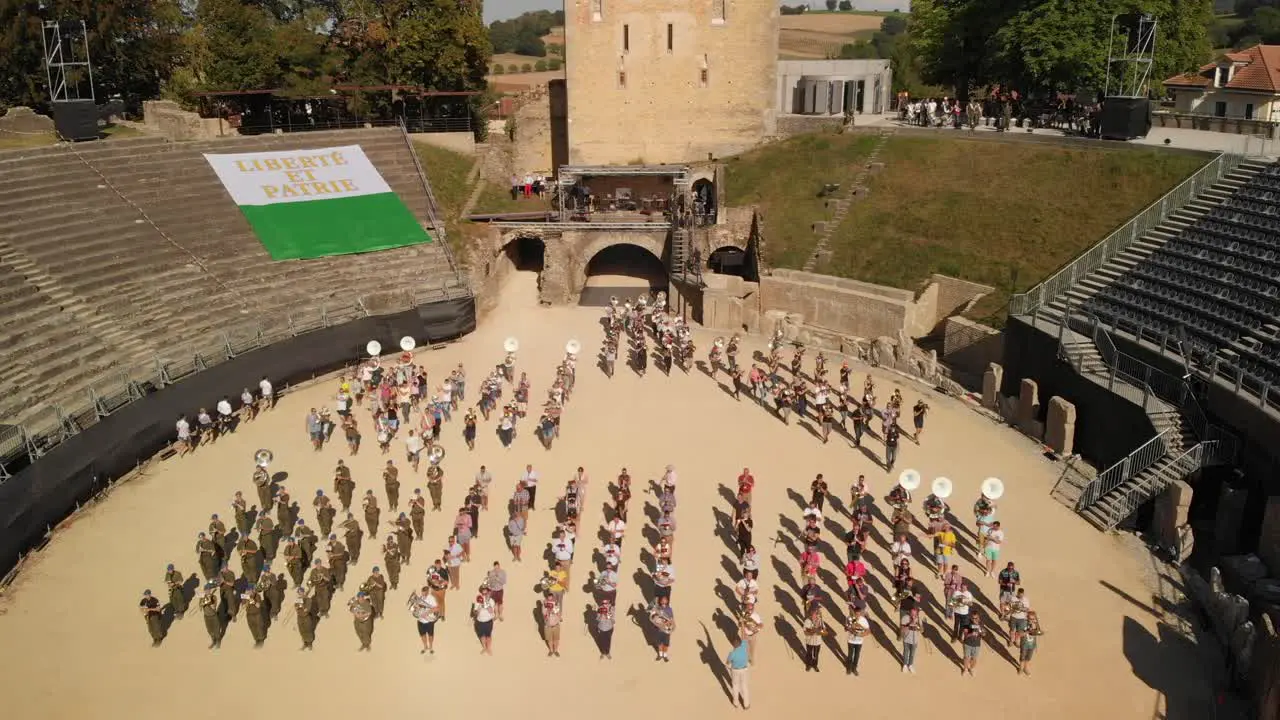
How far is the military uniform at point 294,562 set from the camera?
18125 millimetres

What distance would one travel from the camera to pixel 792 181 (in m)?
39.8

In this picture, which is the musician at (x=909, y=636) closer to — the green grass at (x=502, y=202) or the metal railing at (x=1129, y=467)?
the metal railing at (x=1129, y=467)

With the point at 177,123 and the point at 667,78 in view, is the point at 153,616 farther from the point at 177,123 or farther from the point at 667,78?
the point at 667,78

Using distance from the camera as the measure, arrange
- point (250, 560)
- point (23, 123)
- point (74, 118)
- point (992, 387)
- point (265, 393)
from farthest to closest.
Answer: point (23, 123)
point (74, 118)
point (992, 387)
point (265, 393)
point (250, 560)

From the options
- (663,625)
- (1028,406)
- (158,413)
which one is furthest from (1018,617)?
(158,413)

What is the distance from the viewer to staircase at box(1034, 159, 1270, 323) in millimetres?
27125

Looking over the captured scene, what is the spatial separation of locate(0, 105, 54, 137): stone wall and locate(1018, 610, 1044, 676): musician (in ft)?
113

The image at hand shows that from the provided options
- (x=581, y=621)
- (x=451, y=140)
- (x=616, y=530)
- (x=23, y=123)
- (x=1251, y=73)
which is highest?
(x=1251, y=73)

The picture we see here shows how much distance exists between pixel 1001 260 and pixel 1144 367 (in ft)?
29.0

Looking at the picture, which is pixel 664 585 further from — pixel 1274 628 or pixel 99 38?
pixel 99 38

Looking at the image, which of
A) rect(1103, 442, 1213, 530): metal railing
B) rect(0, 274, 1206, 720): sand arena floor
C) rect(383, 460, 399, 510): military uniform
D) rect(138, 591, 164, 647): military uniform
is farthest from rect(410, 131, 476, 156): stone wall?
rect(1103, 442, 1213, 530): metal railing

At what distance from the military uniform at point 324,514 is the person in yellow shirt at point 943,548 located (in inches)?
430

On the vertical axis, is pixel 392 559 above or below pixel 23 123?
below

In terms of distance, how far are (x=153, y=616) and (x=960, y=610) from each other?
40.5 ft
